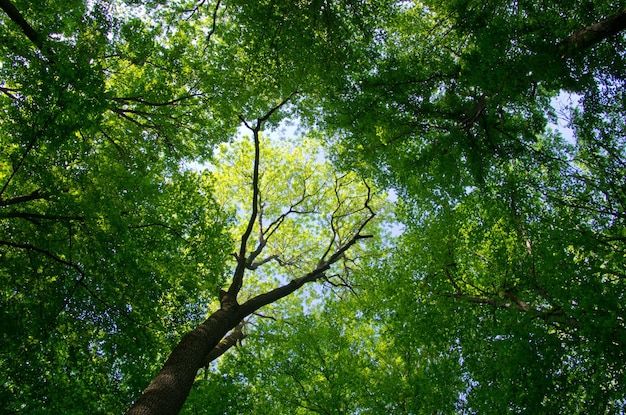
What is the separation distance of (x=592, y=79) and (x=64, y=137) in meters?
9.70

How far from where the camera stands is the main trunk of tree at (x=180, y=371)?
5.12 metres

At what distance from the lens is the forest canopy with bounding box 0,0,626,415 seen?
602cm

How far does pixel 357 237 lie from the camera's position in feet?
39.8

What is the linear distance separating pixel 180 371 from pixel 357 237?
739 centimetres

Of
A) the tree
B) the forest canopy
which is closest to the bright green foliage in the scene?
the forest canopy

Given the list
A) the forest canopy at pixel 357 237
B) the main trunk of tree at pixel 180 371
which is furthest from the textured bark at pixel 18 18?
the main trunk of tree at pixel 180 371

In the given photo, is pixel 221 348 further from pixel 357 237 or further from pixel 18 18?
pixel 18 18

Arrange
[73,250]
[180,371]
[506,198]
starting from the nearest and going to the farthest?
[180,371] → [73,250] → [506,198]

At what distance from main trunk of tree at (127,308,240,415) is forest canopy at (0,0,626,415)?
4cm

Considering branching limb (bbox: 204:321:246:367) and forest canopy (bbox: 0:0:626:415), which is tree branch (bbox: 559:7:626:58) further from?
branching limb (bbox: 204:321:246:367)

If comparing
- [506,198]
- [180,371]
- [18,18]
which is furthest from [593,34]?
[18,18]

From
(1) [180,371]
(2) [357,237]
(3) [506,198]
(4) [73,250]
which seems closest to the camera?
(1) [180,371]

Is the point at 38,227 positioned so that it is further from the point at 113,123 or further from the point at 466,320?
the point at 466,320

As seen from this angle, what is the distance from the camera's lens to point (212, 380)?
31.2 feet
